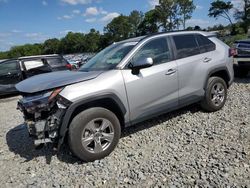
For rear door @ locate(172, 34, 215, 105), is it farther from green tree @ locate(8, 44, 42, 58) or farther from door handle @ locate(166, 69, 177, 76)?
green tree @ locate(8, 44, 42, 58)

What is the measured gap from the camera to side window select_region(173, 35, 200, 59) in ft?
17.1

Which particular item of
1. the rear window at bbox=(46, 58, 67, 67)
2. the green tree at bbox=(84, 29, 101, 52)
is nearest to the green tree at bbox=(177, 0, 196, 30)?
the green tree at bbox=(84, 29, 101, 52)

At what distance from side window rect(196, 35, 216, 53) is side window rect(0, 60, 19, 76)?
7738 mm

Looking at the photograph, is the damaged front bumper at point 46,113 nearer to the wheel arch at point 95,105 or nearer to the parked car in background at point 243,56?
the wheel arch at point 95,105

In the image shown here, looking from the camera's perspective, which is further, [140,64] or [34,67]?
[34,67]

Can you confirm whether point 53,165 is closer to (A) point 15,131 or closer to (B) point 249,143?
(A) point 15,131

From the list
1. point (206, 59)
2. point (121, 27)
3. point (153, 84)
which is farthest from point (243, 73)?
point (121, 27)

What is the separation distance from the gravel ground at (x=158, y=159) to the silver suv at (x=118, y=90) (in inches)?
13.6

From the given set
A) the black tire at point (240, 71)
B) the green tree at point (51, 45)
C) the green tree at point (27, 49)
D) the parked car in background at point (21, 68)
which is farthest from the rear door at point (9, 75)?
the green tree at point (27, 49)

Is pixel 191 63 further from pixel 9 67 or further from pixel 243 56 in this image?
pixel 9 67

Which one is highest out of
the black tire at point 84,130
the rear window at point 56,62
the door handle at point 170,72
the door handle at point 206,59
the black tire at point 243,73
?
the door handle at point 206,59

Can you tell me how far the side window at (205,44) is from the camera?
562cm

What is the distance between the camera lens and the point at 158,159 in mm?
4051

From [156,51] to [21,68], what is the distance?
7577 millimetres
